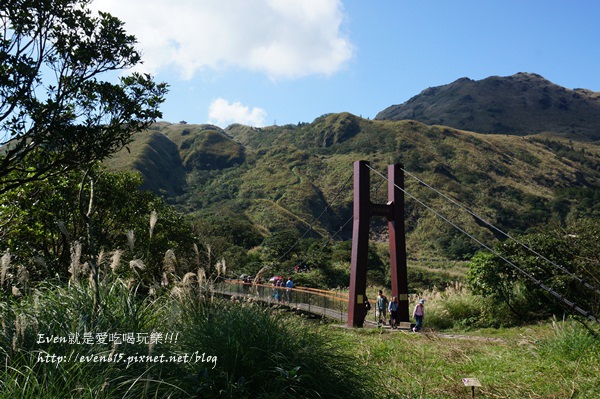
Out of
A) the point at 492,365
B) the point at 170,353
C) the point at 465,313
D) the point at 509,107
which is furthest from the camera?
the point at 509,107

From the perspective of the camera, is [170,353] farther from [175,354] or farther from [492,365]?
[492,365]

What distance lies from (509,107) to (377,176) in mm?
95468

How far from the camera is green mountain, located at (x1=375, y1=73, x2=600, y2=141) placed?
12481 cm

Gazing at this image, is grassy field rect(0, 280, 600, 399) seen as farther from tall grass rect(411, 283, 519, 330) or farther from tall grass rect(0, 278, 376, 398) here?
tall grass rect(411, 283, 519, 330)

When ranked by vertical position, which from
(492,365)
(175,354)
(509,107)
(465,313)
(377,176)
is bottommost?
(465,313)

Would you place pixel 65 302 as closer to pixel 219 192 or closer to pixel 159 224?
pixel 159 224

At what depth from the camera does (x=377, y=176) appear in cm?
6694

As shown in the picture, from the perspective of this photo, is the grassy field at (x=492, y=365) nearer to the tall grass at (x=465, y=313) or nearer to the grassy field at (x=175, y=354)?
the grassy field at (x=175, y=354)

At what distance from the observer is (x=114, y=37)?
5758mm

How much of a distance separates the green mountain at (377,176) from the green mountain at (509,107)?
33204 mm

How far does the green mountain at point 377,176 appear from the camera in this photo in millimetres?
54000

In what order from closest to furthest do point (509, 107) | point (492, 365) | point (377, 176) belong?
point (492, 365)
point (377, 176)
point (509, 107)

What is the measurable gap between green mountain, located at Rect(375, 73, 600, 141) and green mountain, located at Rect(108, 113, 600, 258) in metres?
33.2

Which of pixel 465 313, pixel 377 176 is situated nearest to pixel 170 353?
pixel 465 313
